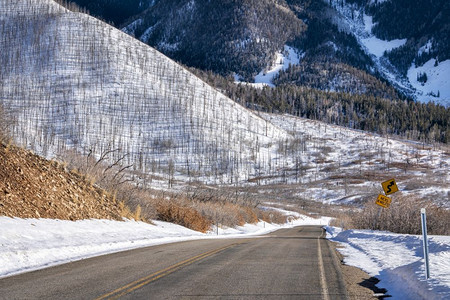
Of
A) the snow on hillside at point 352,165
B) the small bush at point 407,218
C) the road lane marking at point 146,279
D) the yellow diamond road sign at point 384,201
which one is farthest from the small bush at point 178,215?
the snow on hillside at point 352,165

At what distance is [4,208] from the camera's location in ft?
48.5

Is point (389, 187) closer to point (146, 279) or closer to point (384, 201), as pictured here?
point (384, 201)

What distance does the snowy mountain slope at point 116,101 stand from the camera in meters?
127

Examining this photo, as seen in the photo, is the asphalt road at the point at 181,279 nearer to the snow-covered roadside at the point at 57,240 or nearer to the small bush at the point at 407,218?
the snow-covered roadside at the point at 57,240

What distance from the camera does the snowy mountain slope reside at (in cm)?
12688

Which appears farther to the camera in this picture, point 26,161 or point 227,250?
point 26,161

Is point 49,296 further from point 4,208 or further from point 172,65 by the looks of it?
point 172,65

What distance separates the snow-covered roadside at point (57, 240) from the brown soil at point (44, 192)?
2.05 ft

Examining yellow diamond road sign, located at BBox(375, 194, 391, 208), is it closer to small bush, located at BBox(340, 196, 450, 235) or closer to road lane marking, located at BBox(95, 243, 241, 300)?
small bush, located at BBox(340, 196, 450, 235)

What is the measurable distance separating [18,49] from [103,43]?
26.8m

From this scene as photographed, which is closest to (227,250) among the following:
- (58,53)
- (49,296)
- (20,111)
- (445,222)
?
(49,296)

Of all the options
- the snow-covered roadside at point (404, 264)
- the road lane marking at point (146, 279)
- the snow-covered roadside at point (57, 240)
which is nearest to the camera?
the road lane marking at point (146, 279)

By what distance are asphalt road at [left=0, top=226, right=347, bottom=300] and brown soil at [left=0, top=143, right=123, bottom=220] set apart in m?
5.01

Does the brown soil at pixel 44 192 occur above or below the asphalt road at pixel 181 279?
above
